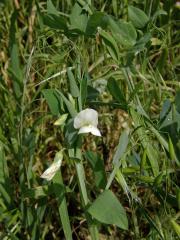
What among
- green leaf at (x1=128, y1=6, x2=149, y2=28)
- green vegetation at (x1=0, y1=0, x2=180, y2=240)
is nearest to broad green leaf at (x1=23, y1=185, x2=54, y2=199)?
green vegetation at (x1=0, y1=0, x2=180, y2=240)

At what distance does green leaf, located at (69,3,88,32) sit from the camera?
3.75ft

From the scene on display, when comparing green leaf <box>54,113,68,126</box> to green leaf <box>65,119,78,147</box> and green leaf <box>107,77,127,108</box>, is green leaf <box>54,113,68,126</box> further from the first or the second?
green leaf <box>107,77,127,108</box>

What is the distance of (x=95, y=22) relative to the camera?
1.12m

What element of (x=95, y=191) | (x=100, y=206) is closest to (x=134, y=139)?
(x=95, y=191)

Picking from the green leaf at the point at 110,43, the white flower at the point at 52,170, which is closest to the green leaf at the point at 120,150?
the white flower at the point at 52,170

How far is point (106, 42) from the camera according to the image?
116 centimetres

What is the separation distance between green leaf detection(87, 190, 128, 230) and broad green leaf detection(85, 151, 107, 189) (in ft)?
0.26

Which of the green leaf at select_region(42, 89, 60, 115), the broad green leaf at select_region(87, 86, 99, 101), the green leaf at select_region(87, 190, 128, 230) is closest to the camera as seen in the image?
the green leaf at select_region(87, 190, 128, 230)

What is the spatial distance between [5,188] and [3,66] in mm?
597

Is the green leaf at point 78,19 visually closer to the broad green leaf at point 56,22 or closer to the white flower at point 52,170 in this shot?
the broad green leaf at point 56,22

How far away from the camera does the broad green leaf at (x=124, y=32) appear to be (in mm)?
1144

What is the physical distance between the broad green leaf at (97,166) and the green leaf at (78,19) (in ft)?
0.90

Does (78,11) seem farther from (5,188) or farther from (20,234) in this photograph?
(20,234)

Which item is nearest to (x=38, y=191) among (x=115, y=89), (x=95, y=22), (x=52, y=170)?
(x=52, y=170)
